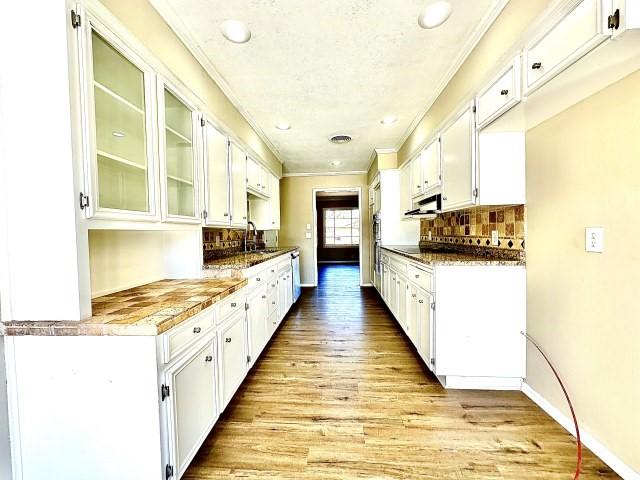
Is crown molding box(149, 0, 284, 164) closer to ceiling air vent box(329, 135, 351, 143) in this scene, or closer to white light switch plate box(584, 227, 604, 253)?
ceiling air vent box(329, 135, 351, 143)

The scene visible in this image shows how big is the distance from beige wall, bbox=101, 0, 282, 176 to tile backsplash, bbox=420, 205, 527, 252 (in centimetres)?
247

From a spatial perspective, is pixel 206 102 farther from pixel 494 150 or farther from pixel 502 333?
pixel 502 333

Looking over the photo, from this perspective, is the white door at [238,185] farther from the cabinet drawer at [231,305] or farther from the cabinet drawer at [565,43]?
the cabinet drawer at [565,43]

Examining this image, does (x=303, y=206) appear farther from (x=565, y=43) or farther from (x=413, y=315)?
(x=565, y=43)

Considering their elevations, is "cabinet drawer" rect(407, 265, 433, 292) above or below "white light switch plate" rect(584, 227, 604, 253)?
below

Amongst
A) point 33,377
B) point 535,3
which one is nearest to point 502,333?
point 535,3

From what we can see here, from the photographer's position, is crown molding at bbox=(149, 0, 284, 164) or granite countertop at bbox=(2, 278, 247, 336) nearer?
granite countertop at bbox=(2, 278, 247, 336)

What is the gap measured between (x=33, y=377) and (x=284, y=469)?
1.14 meters

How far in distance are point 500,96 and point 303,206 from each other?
471 centimetres

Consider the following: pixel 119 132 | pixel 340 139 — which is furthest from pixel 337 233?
pixel 119 132

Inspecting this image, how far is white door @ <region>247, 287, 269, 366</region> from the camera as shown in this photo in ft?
7.61

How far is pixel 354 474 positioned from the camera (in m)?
1.41

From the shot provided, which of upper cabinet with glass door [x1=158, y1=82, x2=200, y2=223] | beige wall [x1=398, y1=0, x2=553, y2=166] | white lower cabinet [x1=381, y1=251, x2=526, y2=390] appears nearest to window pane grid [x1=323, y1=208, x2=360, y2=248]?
beige wall [x1=398, y1=0, x2=553, y2=166]

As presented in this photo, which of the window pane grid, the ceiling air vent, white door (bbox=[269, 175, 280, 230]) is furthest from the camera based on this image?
the window pane grid
